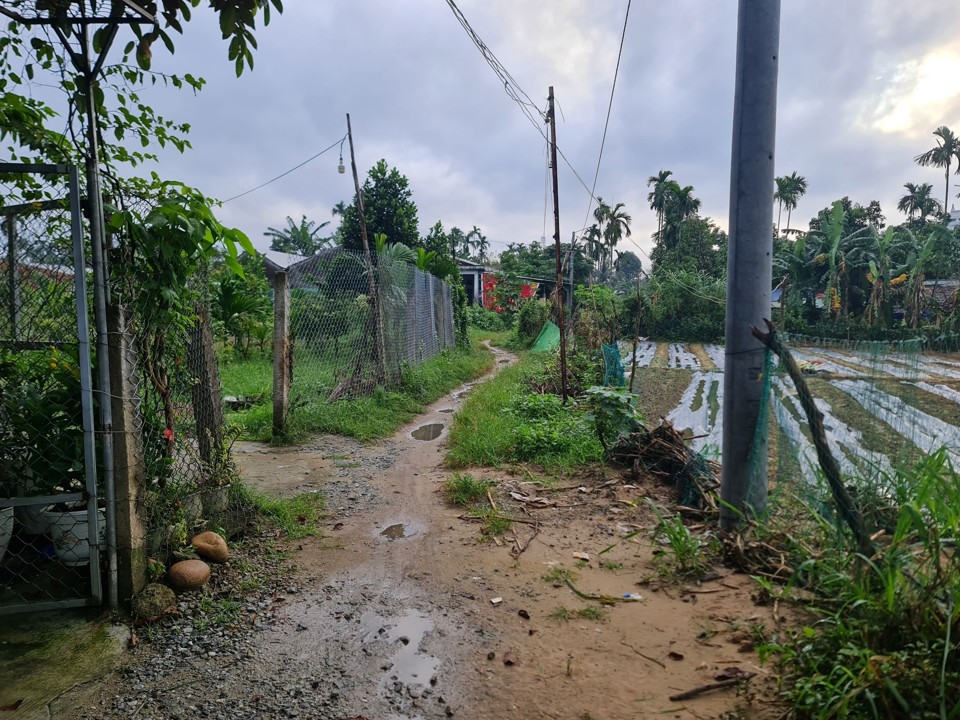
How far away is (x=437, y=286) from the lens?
13969 mm

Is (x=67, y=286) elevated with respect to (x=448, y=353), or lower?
elevated

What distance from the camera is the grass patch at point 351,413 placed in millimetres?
6895

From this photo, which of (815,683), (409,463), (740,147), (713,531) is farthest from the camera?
(409,463)

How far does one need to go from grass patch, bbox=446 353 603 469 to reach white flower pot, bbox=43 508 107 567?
347cm

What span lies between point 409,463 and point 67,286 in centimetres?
383

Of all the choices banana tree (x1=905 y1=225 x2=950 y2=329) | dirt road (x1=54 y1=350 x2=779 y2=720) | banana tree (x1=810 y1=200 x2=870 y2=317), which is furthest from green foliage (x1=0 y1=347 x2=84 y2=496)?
banana tree (x1=810 y1=200 x2=870 y2=317)

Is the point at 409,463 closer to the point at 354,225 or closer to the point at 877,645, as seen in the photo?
the point at 877,645

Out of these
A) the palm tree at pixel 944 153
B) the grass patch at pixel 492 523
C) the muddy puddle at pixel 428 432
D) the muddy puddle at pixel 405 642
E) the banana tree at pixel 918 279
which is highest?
the palm tree at pixel 944 153

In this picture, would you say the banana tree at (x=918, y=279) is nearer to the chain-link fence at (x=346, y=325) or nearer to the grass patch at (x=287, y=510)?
the chain-link fence at (x=346, y=325)

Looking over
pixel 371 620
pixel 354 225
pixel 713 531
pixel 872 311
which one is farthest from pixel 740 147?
pixel 872 311

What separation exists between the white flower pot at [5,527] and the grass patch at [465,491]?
116 inches

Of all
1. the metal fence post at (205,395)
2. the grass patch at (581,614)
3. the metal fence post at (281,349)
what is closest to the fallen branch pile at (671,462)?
the grass patch at (581,614)

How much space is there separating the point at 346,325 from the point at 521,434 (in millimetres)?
3099

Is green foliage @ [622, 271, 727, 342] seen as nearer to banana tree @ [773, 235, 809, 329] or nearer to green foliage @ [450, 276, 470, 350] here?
banana tree @ [773, 235, 809, 329]
